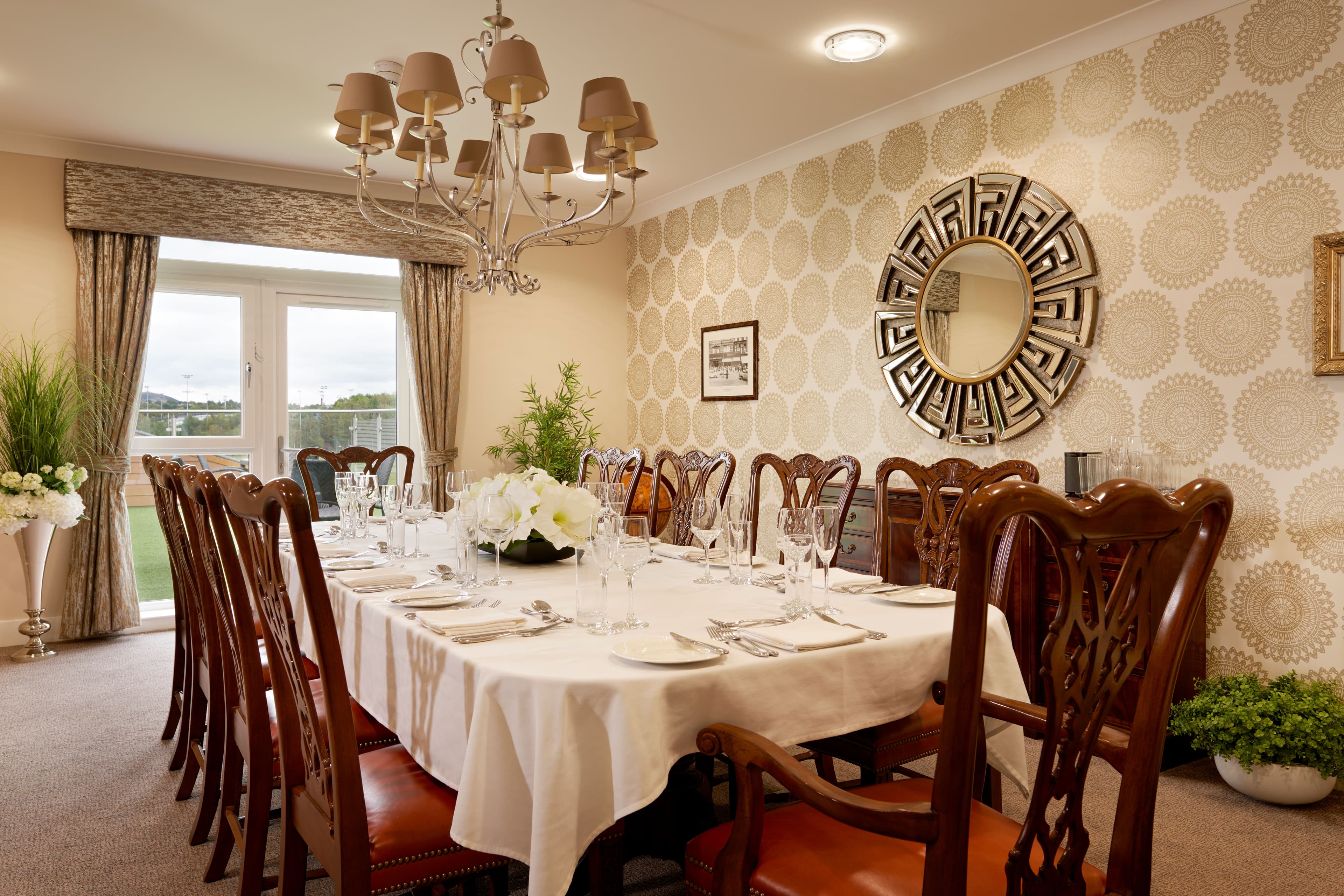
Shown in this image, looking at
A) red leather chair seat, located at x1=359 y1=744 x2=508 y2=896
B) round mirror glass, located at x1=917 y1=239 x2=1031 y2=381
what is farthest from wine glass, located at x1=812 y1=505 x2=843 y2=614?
round mirror glass, located at x1=917 y1=239 x2=1031 y2=381

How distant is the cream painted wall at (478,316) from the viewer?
15.6 feet

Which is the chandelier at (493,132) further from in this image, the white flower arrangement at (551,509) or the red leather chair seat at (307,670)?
the red leather chair seat at (307,670)

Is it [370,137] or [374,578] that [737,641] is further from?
[370,137]

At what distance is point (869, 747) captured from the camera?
195 cm

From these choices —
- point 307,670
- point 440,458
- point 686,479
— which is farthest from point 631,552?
point 440,458

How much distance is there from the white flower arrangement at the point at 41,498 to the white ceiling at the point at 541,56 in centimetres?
180

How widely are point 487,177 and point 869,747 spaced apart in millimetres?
2313

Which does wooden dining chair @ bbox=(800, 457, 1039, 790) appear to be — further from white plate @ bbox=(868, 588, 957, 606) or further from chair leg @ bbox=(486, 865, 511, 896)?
chair leg @ bbox=(486, 865, 511, 896)

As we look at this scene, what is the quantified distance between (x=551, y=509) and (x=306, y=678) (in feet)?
3.16

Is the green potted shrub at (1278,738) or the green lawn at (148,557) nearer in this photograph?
the green potted shrub at (1278,738)

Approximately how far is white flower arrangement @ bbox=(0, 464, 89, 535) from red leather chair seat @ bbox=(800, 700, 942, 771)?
13.5ft

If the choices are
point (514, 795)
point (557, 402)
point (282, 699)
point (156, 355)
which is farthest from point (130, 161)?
point (514, 795)

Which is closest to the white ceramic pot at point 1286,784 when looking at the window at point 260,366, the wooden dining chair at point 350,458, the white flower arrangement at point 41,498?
the wooden dining chair at point 350,458

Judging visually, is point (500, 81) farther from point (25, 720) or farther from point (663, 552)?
point (25, 720)
